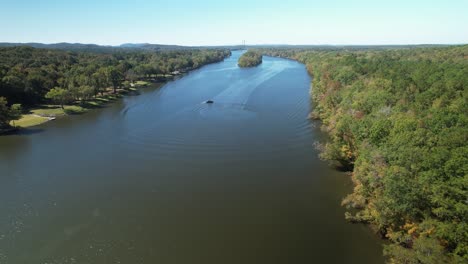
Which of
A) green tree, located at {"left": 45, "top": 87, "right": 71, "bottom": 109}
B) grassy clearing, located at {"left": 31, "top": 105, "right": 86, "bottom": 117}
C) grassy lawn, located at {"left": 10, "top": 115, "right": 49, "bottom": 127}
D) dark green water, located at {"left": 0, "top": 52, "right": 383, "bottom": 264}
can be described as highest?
green tree, located at {"left": 45, "top": 87, "right": 71, "bottom": 109}

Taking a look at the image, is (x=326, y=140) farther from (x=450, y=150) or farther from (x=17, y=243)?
(x=17, y=243)

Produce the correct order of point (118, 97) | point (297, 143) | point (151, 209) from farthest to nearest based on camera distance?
point (118, 97) < point (297, 143) < point (151, 209)

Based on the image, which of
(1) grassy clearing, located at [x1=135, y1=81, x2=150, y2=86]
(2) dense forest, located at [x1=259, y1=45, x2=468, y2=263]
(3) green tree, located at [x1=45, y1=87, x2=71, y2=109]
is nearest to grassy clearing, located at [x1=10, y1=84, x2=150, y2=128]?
(3) green tree, located at [x1=45, y1=87, x2=71, y2=109]

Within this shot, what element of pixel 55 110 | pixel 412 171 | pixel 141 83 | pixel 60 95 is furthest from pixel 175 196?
pixel 141 83

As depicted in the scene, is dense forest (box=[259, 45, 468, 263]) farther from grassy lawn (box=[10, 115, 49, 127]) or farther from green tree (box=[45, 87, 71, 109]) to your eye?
green tree (box=[45, 87, 71, 109])

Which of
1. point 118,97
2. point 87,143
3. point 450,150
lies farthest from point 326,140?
point 118,97

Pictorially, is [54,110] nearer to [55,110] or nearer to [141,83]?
[55,110]
